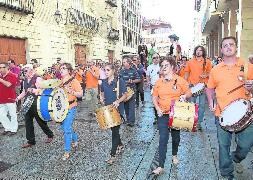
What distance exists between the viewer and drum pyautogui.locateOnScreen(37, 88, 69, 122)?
570 centimetres

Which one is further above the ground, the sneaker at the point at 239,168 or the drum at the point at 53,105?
the drum at the point at 53,105

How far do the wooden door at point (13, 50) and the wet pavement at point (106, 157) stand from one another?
7872 mm

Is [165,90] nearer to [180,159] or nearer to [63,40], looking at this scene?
[180,159]

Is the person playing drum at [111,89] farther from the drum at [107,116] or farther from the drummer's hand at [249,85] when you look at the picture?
the drummer's hand at [249,85]

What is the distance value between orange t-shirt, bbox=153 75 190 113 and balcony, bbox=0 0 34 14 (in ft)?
36.4

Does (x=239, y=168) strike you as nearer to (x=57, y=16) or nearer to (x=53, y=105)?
(x=53, y=105)

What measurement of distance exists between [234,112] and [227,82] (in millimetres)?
423

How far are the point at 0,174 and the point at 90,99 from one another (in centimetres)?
722

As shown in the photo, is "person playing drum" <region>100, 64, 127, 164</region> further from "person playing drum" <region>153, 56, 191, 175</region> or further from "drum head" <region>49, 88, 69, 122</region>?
"person playing drum" <region>153, 56, 191, 175</region>

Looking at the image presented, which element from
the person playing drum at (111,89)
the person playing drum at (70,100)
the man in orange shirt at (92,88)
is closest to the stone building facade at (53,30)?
the man in orange shirt at (92,88)

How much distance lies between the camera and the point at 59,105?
19.0ft

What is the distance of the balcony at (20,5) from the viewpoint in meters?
14.4

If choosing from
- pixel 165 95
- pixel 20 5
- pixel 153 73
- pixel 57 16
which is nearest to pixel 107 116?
pixel 165 95

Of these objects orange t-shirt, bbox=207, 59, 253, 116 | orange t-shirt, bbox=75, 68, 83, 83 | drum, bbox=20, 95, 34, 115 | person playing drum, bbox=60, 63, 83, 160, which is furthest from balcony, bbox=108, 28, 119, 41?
orange t-shirt, bbox=207, 59, 253, 116
